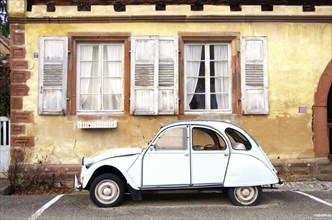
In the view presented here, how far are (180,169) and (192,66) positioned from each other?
3.52 meters

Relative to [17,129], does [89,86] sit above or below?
above

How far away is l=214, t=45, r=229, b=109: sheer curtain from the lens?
31.4 ft

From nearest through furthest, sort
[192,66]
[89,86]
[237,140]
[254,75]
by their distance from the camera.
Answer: [237,140] < [254,75] < [89,86] < [192,66]

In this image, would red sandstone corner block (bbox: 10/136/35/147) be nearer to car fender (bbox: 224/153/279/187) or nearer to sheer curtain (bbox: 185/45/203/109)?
sheer curtain (bbox: 185/45/203/109)

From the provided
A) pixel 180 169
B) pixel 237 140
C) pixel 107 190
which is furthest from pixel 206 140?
pixel 107 190

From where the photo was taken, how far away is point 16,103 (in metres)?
9.18

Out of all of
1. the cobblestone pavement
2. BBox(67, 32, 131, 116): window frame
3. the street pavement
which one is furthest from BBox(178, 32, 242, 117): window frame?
the street pavement

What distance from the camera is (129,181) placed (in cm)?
670

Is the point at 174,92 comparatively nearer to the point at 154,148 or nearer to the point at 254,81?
the point at 254,81

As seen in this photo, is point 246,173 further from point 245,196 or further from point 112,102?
point 112,102

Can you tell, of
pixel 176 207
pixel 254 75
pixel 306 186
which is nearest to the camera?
pixel 176 207

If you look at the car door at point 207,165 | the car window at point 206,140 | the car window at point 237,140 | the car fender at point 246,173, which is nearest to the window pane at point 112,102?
the car window at point 206,140

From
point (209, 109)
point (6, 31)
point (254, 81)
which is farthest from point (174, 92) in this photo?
point (6, 31)

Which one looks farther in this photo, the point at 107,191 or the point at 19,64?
A: the point at 19,64
